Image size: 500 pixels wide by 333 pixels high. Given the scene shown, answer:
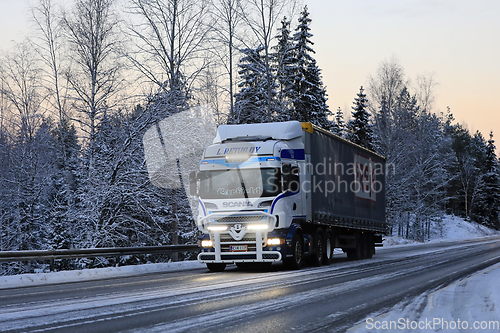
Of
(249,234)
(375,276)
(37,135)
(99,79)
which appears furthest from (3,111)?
(375,276)

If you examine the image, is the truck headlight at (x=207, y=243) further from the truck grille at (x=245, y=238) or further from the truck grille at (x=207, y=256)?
the truck grille at (x=245, y=238)

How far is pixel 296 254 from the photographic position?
49.6 ft

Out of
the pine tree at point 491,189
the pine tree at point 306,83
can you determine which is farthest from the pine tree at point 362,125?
the pine tree at point 491,189

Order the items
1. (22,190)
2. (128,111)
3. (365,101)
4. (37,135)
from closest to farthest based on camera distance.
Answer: (128,111)
(22,190)
(37,135)
(365,101)

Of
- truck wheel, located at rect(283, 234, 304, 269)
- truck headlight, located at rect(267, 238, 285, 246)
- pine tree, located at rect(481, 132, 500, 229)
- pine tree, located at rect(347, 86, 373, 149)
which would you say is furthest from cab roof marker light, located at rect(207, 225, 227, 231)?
pine tree, located at rect(481, 132, 500, 229)

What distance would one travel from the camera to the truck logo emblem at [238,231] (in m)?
14.5

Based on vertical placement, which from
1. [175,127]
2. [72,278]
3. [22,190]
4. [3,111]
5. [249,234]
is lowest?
[72,278]

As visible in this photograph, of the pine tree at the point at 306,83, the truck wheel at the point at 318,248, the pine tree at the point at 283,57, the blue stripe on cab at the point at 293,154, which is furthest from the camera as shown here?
the pine tree at the point at 306,83

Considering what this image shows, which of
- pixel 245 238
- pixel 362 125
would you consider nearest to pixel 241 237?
pixel 245 238

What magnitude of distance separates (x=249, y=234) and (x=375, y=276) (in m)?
3.46

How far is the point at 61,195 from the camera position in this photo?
2388 centimetres

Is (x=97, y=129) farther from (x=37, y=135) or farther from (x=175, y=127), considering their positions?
(x=37, y=135)

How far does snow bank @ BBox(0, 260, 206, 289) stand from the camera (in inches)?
518

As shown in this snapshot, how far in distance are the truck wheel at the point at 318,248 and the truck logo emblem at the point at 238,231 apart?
3.11m
